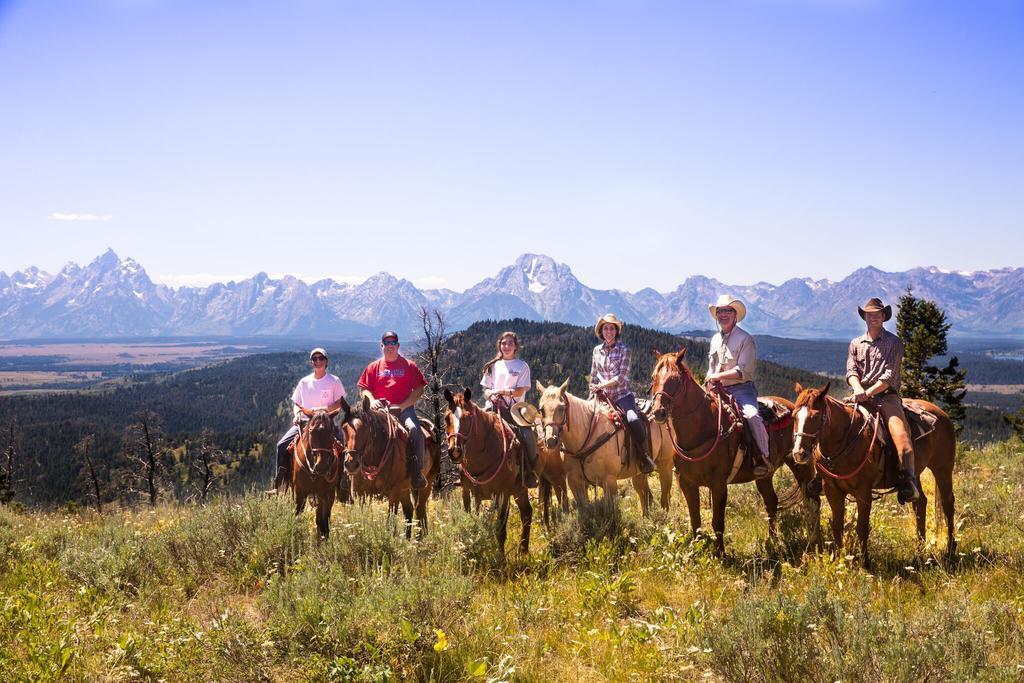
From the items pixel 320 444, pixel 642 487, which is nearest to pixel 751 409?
pixel 642 487

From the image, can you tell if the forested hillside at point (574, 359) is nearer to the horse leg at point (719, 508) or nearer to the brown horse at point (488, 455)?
the horse leg at point (719, 508)

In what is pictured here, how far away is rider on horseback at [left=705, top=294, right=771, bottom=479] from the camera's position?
8.16 meters

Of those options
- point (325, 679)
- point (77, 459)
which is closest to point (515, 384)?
point (325, 679)

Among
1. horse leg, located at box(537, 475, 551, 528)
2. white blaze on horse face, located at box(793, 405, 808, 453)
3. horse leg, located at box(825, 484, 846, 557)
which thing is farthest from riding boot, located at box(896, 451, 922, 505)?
horse leg, located at box(537, 475, 551, 528)

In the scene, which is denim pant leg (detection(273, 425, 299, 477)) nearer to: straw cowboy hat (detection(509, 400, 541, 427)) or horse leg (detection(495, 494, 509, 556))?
straw cowboy hat (detection(509, 400, 541, 427))

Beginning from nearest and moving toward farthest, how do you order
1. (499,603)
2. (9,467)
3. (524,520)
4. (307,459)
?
1. (499,603)
2. (524,520)
3. (307,459)
4. (9,467)

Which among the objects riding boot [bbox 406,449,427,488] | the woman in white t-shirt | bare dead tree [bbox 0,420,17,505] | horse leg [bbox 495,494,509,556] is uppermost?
the woman in white t-shirt

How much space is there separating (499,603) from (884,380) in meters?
5.67

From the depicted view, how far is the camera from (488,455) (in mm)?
8055

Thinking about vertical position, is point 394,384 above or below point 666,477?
above

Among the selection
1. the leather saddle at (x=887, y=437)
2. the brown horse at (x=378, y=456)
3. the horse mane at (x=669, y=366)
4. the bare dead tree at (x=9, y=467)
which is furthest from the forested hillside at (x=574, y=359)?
the horse mane at (x=669, y=366)

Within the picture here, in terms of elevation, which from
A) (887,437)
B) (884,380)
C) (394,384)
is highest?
(884,380)

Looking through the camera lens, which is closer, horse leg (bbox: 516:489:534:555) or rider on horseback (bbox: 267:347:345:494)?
horse leg (bbox: 516:489:534:555)

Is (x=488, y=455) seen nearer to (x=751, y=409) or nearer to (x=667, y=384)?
(x=667, y=384)
